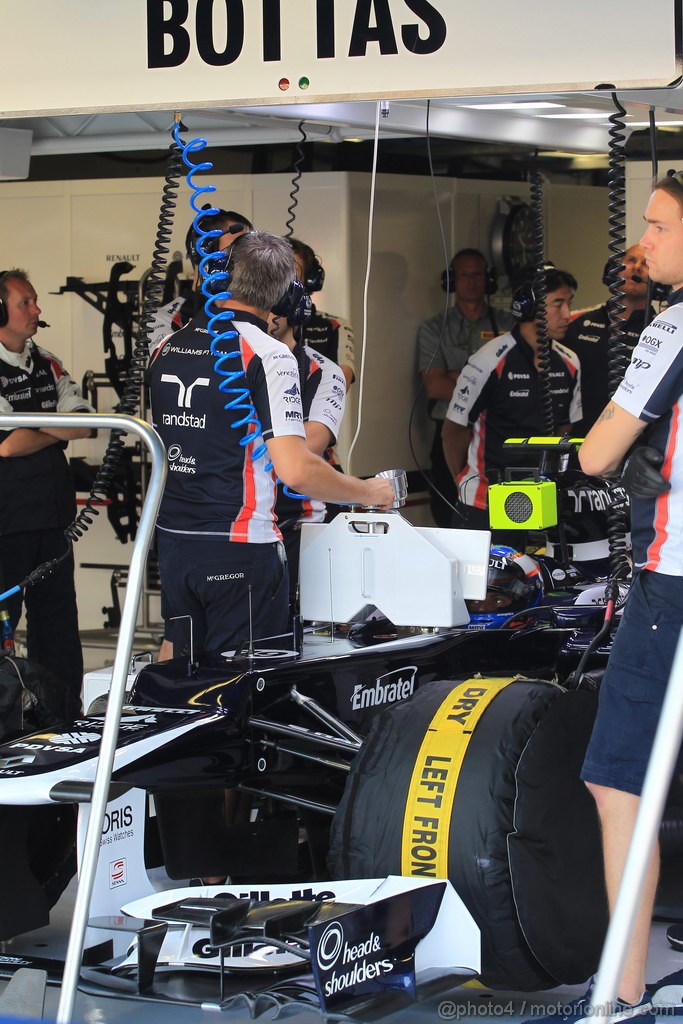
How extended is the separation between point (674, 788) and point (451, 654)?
0.74 m

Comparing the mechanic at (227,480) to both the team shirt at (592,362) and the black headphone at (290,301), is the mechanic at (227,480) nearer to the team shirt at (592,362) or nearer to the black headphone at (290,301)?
the black headphone at (290,301)

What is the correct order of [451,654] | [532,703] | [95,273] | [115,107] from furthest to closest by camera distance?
[95,273]
[451,654]
[115,107]
[532,703]

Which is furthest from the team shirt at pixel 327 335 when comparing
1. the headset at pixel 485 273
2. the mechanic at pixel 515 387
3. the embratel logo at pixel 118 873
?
the embratel logo at pixel 118 873

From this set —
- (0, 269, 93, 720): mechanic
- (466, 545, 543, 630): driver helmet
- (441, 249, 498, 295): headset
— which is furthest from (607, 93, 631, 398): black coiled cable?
(441, 249, 498, 295): headset

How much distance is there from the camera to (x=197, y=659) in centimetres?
353

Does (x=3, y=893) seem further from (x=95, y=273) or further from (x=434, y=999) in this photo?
(x=95, y=273)

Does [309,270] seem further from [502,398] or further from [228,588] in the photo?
[228,588]

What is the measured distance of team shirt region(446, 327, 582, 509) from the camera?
6.41 m

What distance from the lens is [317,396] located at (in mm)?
5141

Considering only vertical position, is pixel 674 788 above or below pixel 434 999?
above

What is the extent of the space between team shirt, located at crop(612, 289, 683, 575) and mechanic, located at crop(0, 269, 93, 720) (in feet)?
10.1

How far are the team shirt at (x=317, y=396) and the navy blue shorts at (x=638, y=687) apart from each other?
231 cm

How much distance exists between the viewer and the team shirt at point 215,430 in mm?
3869

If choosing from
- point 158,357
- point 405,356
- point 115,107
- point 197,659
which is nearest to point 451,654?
point 197,659
